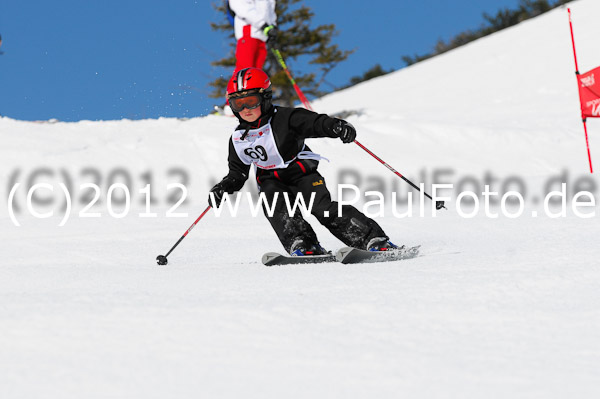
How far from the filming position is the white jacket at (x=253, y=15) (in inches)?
344

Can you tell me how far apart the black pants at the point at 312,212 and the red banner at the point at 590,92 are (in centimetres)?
566

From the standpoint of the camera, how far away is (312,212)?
178 inches

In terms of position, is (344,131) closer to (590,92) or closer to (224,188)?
(224,188)

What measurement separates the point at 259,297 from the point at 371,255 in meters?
1.37

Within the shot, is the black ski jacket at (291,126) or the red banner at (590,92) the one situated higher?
the red banner at (590,92)

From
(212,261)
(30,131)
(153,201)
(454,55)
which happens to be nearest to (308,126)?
(212,261)

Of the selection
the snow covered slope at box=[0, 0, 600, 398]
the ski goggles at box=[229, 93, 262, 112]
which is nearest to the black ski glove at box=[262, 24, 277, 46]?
the snow covered slope at box=[0, 0, 600, 398]

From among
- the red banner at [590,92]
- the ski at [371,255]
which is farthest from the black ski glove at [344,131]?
the red banner at [590,92]

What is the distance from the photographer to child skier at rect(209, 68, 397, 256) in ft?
14.4

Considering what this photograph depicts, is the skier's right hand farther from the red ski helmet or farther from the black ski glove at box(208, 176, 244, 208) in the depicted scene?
the red ski helmet

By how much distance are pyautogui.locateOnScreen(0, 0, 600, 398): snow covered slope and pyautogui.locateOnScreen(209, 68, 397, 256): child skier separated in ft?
1.19

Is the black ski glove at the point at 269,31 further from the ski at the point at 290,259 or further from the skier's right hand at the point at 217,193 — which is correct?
the ski at the point at 290,259

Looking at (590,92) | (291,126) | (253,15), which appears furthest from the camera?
(590,92)

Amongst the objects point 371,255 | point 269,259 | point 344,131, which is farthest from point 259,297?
point 344,131
